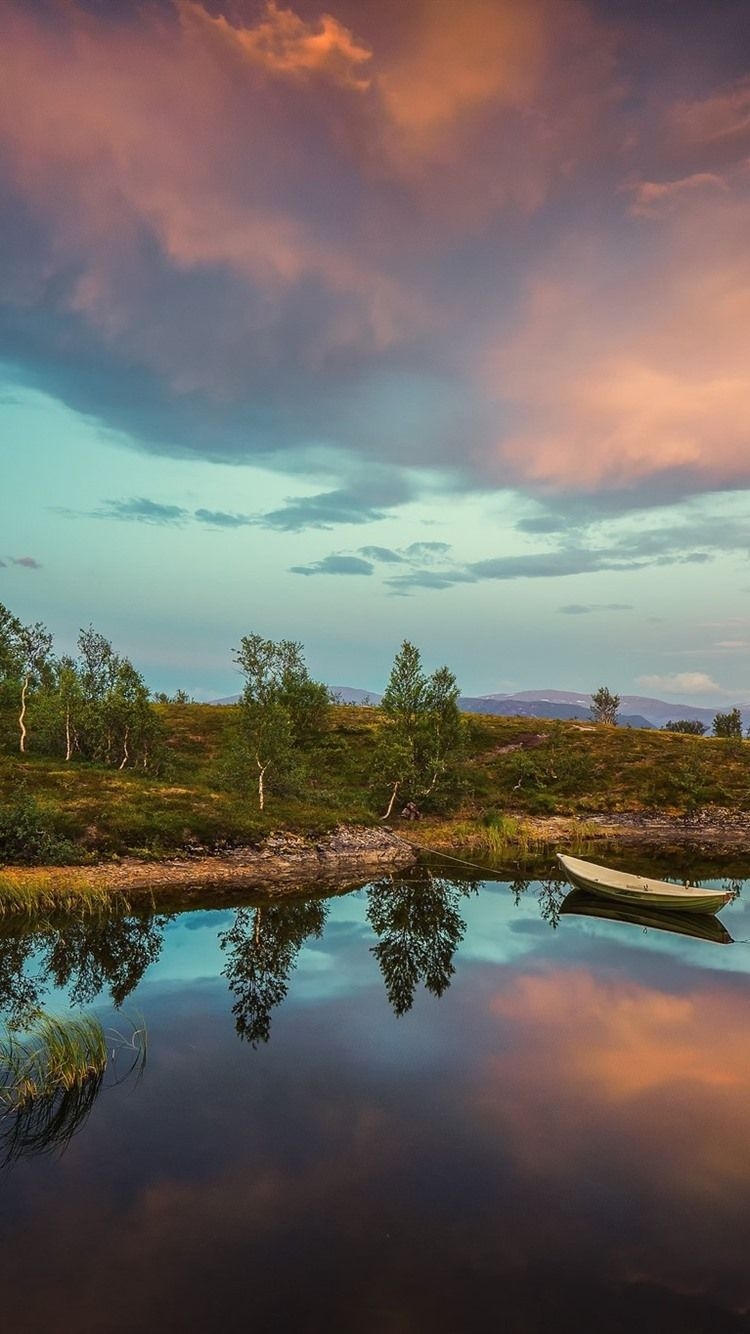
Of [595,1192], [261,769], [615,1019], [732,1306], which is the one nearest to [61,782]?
[261,769]

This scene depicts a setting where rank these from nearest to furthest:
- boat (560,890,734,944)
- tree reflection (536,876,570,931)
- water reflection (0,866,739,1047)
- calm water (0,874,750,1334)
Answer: calm water (0,874,750,1334) < water reflection (0,866,739,1047) < boat (560,890,734,944) < tree reflection (536,876,570,931)

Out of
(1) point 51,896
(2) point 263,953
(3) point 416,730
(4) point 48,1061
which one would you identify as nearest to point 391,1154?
(4) point 48,1061

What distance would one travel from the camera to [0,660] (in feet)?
233

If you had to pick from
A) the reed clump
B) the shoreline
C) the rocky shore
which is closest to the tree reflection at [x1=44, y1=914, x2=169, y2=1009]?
the shoreline

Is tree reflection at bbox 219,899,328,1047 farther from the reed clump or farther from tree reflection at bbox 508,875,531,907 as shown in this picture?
tree reflection at bbox 508,875,531,907

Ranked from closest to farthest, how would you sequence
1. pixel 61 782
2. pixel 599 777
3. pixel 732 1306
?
pixel 732 1306 → pixel 61 782 → pixel 599 777

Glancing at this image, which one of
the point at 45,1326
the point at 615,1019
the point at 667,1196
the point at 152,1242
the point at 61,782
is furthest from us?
the point at 61,782

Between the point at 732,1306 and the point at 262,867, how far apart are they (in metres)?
37.9

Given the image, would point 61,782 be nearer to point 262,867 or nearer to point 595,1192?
point 262,867

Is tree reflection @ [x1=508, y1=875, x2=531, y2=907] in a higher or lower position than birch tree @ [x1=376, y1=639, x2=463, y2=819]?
lower

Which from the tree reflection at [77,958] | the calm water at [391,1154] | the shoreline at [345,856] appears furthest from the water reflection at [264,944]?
the shoreline at [345,856]

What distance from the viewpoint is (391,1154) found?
1800cm

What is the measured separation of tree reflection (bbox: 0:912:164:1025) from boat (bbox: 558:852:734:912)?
25.0m

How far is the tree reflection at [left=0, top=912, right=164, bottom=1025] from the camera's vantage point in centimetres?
2783
